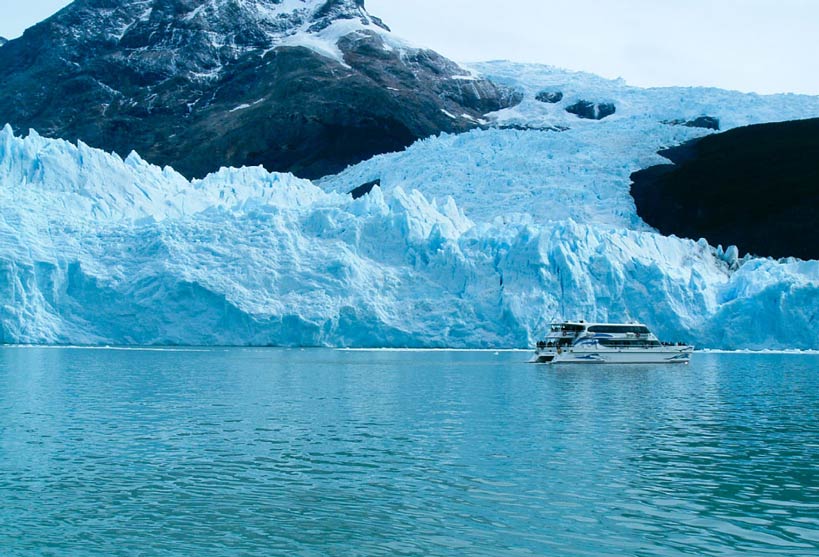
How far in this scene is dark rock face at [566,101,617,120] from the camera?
92.7 metres

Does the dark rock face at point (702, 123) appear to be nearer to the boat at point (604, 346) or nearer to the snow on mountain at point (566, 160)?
the snow on mountain at point (566, 160)

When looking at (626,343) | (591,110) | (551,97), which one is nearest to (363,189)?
(591,110)

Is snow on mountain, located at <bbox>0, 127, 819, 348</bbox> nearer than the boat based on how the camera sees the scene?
No

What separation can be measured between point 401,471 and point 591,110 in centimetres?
8424

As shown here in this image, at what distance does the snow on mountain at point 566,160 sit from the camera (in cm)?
6272

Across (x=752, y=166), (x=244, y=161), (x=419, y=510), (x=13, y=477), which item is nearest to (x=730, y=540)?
(x=419, y=510)

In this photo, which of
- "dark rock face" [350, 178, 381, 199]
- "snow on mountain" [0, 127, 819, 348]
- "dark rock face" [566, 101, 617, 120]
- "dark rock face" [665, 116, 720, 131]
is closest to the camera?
"snow on mountain" [0, 127, 819, 348]

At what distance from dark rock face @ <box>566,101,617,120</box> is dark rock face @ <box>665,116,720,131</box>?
11.2 m

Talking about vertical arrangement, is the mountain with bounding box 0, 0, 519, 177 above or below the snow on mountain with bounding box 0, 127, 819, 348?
above

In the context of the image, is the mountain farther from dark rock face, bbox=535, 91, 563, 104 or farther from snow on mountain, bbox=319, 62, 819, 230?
snow on mountain, bbox=319, 62, 819, 230

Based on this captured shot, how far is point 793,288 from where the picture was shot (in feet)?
152

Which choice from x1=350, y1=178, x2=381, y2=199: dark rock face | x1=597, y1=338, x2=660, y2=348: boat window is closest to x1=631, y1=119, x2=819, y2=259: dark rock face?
x1=350, y1=178, x2=381, y2=199: dark rock face

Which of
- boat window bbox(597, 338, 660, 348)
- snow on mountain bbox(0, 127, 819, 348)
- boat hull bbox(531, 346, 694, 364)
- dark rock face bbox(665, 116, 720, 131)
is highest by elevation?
dark rock face bbox(665, 116, 720, 131)

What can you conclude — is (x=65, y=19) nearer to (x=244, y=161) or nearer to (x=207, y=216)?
(x=244, y=161)
